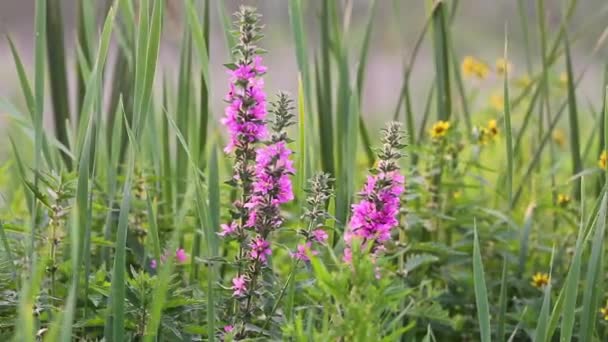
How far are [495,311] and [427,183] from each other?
343 mm

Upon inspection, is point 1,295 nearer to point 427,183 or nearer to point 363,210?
point 363,210

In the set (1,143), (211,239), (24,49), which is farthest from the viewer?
(24,49)

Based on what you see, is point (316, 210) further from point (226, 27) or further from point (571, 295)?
point (226, 27)

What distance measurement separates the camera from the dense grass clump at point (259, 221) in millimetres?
1601

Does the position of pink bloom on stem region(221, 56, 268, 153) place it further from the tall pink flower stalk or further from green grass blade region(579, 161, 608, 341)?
green grass blade region(579, 161, 608, 341)

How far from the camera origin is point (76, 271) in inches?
60.0

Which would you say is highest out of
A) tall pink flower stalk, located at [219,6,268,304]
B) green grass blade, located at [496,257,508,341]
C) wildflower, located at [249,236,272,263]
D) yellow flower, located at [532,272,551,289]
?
tall pink flower stalk, located at [219,6,268,304]

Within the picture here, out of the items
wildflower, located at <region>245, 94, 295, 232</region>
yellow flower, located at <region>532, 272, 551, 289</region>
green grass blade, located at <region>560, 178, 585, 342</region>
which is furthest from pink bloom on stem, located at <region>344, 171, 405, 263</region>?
yellow flower, located at <region>532, 272, 551, 289</region>

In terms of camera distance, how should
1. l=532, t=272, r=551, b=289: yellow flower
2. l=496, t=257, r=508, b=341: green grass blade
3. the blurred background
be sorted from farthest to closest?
the blurred background < l=532, t=272, r=551, b=289: yellow flower < l=496, t=257, r=508, b=341: green grass blade

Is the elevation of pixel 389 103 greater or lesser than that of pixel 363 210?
greater

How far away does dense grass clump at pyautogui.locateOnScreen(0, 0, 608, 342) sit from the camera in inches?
63.0

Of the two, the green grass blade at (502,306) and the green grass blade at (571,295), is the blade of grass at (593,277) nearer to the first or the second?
the green grass blade at (571,295)

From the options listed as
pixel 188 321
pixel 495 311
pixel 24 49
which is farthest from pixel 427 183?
pixel 24 49

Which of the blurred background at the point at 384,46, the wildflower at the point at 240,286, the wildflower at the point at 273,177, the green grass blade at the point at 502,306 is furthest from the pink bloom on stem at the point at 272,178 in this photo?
the blurred background at the point at 384,46
